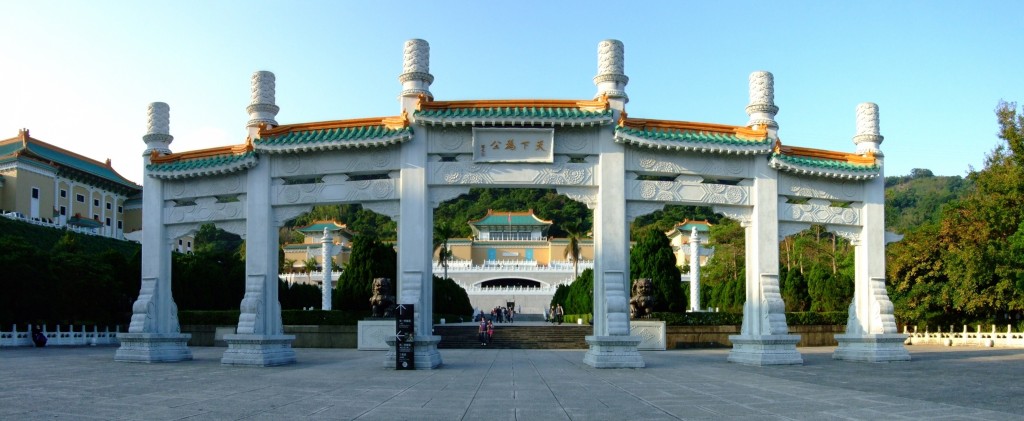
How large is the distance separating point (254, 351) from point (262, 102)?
505cm

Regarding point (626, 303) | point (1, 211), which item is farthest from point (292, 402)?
point (1, 211)

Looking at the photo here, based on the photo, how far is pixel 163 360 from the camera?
56.6 ft

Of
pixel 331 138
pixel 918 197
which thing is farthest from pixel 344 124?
pixel 918 197

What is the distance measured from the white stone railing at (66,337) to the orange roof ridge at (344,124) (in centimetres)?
1372

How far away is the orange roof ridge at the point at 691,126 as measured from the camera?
15.8 metres

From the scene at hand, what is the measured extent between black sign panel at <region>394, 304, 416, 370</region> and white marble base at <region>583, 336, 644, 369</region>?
3.36 metres

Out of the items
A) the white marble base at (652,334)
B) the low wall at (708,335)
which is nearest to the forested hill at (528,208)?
the low wall at (708,335)

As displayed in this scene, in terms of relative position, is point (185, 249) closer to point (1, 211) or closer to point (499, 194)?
point (1, 211)

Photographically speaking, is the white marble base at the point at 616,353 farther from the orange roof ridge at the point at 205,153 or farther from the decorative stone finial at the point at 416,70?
the orange roof ridge at the point at 205,153

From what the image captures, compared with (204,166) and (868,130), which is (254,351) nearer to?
(204,166)

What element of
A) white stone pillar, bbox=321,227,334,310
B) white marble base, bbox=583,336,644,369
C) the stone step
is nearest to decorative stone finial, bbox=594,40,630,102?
white marble base, bbox=583,336,644,369

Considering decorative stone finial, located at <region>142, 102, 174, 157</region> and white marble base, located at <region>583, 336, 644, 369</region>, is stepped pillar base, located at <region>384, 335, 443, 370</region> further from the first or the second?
decorative stone finial, located at <region>142, 102, 174, 157</region>

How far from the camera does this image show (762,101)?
666 inches

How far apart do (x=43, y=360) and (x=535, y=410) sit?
47.8 ft
